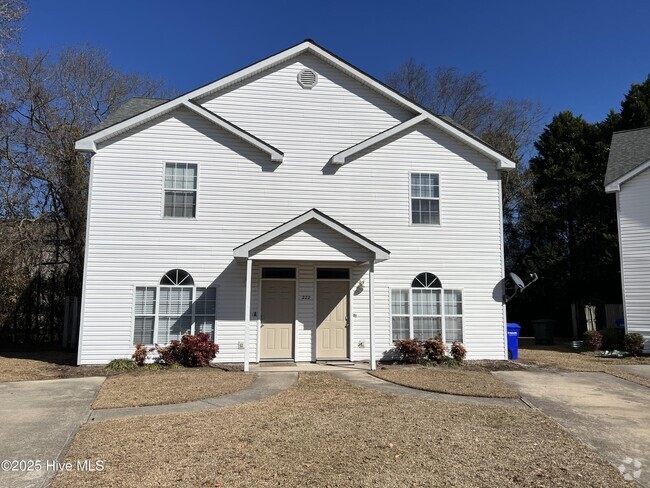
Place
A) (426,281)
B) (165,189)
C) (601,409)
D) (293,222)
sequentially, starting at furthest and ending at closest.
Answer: (426,281), (165,189), (293,222), (601,409)

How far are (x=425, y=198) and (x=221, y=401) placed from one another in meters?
8.40

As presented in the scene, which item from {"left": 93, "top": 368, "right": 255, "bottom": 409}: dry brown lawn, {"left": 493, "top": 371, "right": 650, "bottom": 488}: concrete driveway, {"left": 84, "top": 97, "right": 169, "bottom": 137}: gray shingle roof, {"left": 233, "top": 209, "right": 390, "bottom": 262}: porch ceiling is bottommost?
{"left": 493, "top": 371, "right": 650, "bottom": 488}: concrete driveway

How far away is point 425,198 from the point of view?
1380 centimetres

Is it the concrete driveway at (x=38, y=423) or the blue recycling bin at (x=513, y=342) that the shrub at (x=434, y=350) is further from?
the concrete driveway at (x=38, y=423)

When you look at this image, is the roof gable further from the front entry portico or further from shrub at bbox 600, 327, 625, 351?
shrub at bbox 600, 327, 625, 351

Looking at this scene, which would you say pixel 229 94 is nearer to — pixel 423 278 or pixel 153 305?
pixel 153 305

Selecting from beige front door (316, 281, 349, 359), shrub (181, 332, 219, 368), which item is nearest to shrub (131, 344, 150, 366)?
shrub (181, 332, 219, 368)

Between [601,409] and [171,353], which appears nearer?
[601,409]

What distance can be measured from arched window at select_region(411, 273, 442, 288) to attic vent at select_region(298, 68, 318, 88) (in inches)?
252

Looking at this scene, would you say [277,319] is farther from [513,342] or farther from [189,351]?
[513,342]

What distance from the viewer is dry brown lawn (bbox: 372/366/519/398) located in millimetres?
9070

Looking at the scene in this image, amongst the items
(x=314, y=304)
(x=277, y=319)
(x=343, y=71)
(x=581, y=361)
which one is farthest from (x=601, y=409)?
(x=343, y=71)

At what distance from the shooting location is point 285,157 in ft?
43.8

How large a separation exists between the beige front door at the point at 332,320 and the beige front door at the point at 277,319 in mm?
760
